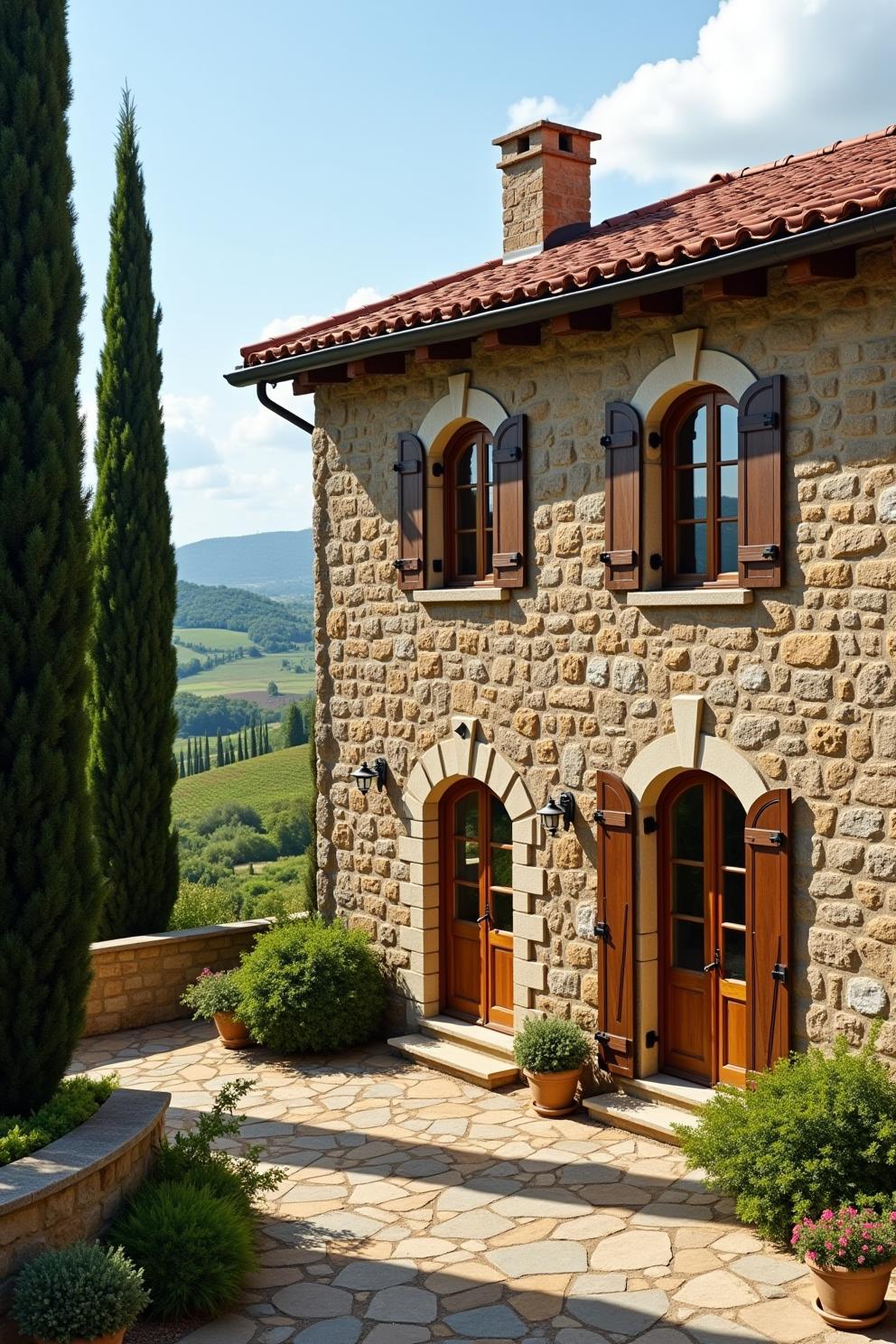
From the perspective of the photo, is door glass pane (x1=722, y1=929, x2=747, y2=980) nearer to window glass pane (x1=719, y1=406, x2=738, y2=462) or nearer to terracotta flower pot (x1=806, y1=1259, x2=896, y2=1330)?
terracotta flower pot (x1=806, y1=1259, x2=896, y2=1330)

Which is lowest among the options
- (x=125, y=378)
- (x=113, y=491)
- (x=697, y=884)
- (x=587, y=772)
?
(x=697, y=884)

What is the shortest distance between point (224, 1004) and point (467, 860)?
7.72 ft

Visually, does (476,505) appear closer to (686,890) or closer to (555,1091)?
(686,890)

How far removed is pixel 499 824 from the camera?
10477mm

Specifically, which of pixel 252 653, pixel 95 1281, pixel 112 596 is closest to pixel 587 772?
pixel 95 1281

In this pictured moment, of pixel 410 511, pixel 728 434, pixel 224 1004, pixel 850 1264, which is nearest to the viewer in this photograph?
pixel 850 1264

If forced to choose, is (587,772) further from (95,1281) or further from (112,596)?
(112,596)

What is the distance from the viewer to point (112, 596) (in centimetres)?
1360

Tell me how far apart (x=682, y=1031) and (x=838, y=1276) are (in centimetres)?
296

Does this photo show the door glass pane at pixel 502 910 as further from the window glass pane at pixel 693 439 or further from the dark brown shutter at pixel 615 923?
the window glass pane at pixel 693 439

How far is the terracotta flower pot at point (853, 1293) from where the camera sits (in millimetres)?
6082

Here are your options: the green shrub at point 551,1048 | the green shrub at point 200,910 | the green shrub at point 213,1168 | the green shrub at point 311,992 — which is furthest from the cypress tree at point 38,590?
the green shrub at point 200,910

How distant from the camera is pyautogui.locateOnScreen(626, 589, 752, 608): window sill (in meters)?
8.09

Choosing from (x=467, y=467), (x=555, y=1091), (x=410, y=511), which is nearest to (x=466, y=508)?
(x=467, y=467)
